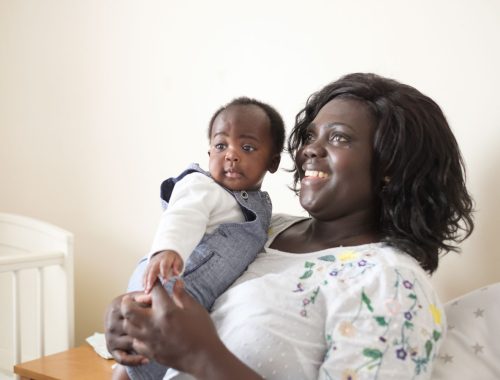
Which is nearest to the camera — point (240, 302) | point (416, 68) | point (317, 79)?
point (240, 302)

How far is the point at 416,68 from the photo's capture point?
1.59 metres

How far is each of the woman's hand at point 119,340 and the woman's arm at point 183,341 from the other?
8 cm

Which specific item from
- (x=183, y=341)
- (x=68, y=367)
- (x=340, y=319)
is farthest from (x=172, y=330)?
(x=68, y=367)

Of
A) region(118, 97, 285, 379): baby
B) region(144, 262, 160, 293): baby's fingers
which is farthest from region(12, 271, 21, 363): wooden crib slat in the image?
region(144, 262, 160, 293): baby's fingers

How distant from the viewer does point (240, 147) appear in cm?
138

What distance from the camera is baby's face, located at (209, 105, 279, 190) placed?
4.48 ft

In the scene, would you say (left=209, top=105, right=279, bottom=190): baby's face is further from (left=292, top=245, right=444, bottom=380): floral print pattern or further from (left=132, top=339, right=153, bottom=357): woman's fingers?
(left=132, top=339, right=153, bottom=357): woman's fingers

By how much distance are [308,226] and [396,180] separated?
272 millimetres

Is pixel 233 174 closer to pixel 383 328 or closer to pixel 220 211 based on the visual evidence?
pixel 220 211

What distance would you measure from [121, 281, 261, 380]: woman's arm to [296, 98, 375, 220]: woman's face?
15.8 inches

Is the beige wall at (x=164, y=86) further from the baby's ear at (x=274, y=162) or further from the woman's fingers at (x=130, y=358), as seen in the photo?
the woman's fingers at (x=130, y=358)

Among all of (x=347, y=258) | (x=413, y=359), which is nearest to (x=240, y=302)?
(x=347, y=258)

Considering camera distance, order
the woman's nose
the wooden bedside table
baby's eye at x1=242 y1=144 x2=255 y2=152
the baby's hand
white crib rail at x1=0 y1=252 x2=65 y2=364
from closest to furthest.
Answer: the baby's hand < the woman's nose < baby's eye at x1=242 y1=144 x2=255 y2=152 < the wooden bedside table < white crib rail at x1=0 y1=252 x2=65 y2=364

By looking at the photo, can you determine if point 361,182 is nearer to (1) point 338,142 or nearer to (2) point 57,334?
(1) point 338,142
